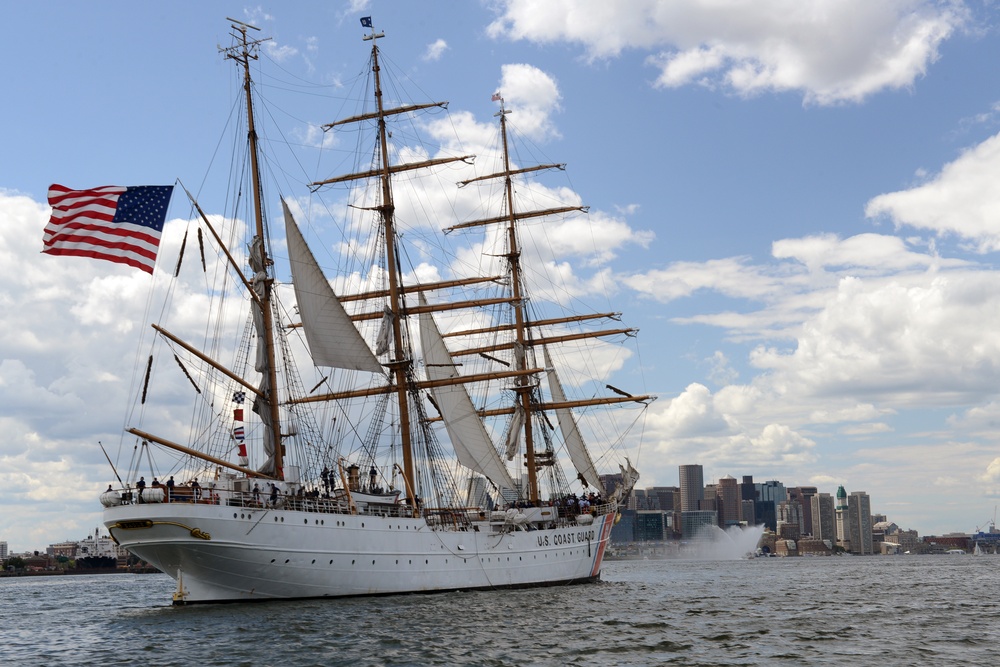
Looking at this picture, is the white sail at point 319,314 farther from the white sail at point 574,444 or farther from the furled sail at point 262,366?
the white sail at point 574,444

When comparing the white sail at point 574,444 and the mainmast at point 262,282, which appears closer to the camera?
the mainmast at point 262,282

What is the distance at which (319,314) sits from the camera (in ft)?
186

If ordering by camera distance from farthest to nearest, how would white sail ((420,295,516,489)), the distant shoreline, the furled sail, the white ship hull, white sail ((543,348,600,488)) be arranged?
the distant shoreline → white sail ((543,348,600,488)) → white sail ((420,295,516,489)) → the furled sail → the white ship hull

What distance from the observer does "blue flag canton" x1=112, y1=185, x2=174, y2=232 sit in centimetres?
4234

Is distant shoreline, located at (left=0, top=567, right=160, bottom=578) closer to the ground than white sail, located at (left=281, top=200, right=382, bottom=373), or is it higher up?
closer to the ground

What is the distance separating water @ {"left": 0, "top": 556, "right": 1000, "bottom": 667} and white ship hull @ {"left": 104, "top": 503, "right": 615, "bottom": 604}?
3.50 ft

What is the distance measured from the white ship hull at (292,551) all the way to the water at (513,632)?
3.50ft

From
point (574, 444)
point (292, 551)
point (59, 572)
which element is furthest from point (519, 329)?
point (59, 572)

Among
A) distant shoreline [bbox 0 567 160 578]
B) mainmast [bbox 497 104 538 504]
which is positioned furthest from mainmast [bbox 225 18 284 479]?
distant shoreline [bbox 0 567 160 578]

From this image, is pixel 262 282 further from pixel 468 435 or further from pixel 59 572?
pixel 59 572

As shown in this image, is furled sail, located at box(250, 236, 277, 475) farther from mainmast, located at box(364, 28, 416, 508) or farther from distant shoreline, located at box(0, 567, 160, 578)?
distant shoreline, located at box(0, 567, 160, 578)

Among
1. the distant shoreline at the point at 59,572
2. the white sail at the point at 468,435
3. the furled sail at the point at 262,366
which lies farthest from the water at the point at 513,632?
the distant shoreline at the point at 59,572

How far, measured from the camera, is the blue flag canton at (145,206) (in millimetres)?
42344

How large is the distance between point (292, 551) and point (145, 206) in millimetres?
16632
